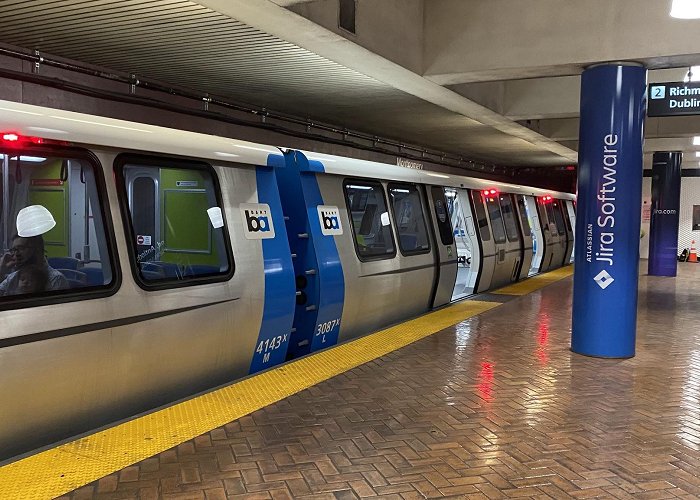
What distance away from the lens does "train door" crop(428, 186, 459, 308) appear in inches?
381

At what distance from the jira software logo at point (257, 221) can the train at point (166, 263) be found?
0.6 inches

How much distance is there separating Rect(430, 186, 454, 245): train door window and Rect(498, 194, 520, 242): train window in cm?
375

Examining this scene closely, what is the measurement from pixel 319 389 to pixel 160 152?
2248mm

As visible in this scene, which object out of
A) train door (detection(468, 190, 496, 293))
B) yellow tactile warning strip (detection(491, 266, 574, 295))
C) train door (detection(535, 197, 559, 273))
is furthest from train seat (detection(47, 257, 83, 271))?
train door (detection(535, 197, 559, 273))

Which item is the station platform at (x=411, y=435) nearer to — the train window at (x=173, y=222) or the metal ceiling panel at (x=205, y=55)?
the train window at (x=173, y=222)

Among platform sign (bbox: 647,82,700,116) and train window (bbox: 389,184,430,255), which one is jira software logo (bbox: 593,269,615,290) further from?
platform sign (bbox: 647,82,700,116)

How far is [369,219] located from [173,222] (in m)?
3.20

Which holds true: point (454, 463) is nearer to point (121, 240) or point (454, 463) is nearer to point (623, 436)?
point (623, 436)

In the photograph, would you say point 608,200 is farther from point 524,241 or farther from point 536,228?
point 536,228

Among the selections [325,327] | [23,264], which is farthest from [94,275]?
[325,327]

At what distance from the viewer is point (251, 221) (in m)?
5.89

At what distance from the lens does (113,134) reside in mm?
4465

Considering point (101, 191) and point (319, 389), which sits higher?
point (101, 191)

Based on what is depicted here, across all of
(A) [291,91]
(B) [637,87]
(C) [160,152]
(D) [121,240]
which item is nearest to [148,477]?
(D) [121,240]
